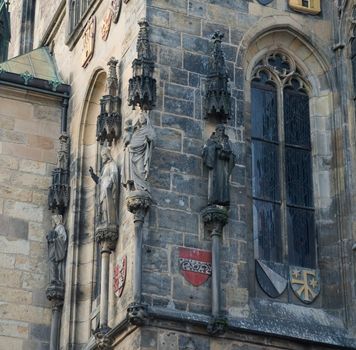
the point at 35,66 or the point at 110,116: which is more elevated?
the point at 35,66

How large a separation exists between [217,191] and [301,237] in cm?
184

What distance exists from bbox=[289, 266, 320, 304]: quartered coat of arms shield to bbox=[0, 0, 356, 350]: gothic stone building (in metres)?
0.02

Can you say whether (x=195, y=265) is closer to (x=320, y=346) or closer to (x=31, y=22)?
(x=320, y=346)

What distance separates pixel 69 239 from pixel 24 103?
114 inches

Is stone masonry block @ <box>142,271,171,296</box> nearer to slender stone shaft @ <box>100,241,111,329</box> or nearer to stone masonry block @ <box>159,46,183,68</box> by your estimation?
slender stone shaft @ <box>100,241,111,329</box>

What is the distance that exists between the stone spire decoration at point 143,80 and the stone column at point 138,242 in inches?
56.8

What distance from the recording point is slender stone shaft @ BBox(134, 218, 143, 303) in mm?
18094

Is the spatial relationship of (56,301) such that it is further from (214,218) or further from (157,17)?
(157,17)

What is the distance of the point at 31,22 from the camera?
2945 centimetres

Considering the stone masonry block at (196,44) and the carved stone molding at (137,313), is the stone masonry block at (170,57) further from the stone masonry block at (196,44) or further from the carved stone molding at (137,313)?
the carved stone molding at (137,313)

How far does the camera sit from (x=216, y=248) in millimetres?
18812

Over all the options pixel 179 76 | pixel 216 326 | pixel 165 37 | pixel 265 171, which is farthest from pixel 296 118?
pixel 216 326

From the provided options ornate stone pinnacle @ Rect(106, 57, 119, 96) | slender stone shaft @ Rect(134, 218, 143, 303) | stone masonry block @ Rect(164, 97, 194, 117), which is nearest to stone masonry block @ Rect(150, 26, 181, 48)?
stone masonry block @ Rect(164, 97, 194, 117)

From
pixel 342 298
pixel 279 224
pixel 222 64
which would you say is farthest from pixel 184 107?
pixel 342 298
